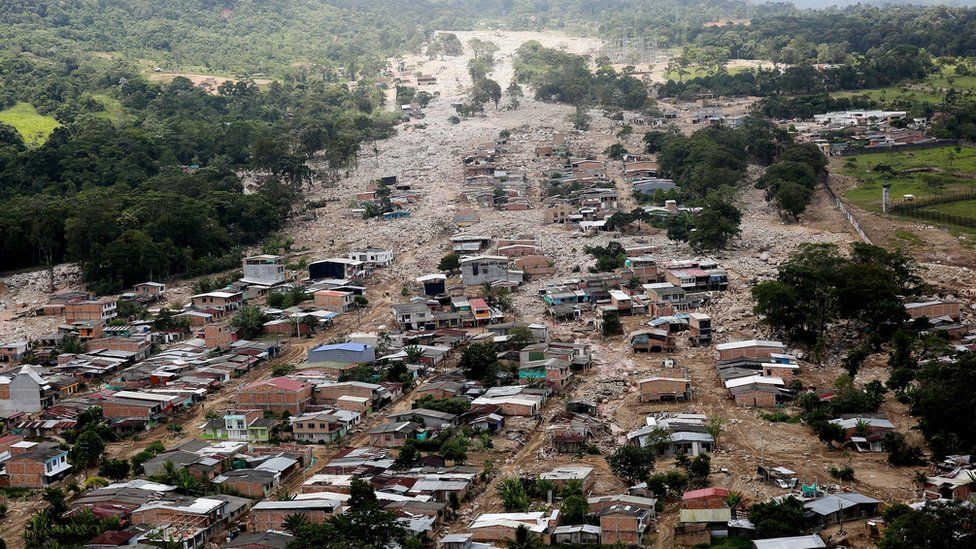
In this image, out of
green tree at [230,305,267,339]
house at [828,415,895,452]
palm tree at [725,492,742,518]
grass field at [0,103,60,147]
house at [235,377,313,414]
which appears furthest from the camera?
grass field at [0,103,60,147]

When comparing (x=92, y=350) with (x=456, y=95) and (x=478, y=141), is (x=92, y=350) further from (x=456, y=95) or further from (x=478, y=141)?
(x=456, y=95)

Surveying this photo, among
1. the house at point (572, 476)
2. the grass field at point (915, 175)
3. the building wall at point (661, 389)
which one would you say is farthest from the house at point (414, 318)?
the grass field at point (915, 175)

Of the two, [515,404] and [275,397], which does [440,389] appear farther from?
[275,397]

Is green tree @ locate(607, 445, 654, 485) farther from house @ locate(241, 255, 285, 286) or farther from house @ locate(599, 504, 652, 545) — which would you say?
house @ locate(241, 255, 285, 286)

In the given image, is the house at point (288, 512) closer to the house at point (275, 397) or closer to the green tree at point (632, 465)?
the green tree at point (632, 465)

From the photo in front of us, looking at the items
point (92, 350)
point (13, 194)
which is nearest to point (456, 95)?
point (13, 194)

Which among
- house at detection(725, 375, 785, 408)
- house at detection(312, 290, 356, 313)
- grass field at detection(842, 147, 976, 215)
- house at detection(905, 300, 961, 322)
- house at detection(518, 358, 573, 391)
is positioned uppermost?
grass field at detection(842, 147, 976, 215)

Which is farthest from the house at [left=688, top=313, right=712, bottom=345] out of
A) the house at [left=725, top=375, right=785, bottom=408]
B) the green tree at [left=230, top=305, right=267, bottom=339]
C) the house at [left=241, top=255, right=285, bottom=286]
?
the house at [left=241, top=255, right=285, bottom=286]
